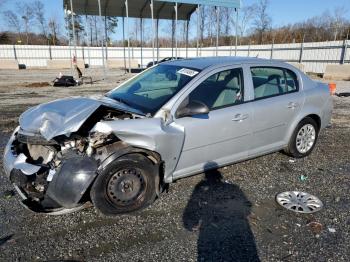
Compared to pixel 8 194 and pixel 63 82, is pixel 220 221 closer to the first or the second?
pixel 8 194

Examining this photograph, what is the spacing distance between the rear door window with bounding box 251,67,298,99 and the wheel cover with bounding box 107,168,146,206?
2005 millimetres

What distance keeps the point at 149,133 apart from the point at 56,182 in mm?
1051

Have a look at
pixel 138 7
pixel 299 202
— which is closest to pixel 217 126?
pixel 299 202

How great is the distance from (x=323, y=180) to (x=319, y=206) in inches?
34.3

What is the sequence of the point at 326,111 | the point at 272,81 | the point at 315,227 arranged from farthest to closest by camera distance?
the point at 326,111, the point at 272,81, the point at 315,227

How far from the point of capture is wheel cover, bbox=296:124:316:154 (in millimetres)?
4945

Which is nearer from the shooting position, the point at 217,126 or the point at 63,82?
the point at 217,126

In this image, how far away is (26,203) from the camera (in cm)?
306

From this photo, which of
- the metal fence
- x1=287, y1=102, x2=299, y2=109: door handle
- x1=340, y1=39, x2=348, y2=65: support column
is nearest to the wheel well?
x1=287, y1=102, x2=299, y2=109: door handle

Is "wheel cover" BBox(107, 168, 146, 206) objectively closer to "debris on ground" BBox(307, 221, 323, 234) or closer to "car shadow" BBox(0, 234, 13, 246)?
"car shadow" BBox(0, 234, 13, 246)

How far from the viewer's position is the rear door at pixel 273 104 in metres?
4.21

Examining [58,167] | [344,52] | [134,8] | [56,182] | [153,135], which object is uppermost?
[134,8]

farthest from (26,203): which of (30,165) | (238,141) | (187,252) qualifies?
(238,141)

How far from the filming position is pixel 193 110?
346 centimetres
